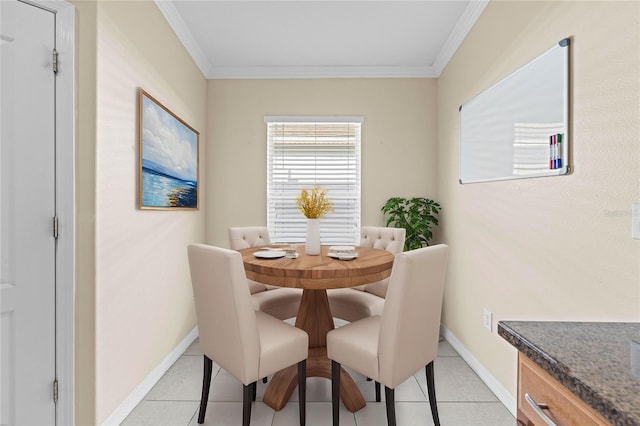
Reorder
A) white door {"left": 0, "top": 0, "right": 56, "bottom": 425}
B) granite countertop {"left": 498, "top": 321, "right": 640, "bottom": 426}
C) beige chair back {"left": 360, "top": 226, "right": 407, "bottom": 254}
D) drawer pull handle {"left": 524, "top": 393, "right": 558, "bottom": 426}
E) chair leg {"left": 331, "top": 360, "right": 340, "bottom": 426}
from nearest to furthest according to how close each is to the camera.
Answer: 1. granite countertop {"left": 498, "top": 321, "right": 640, "bottom": 426}
2. drawer pull handle {"left": 524, "top": 393, "right": 558, "bottom": 426}
3. white door {"left": 0, "top": 0, "right": 56, "bottom": 425}
4. chair leg {"left": 331, "top": 360, "right": 340, "bottom": 426}
5. beige chair back {"left": 360, "top": 226, "right": 407, "bottom": 254}

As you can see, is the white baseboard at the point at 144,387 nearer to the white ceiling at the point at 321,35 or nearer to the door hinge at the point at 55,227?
the door hinge at the point at 55,227

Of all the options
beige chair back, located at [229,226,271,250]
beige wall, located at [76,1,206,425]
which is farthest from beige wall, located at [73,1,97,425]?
beige chair back, located at [229,226,271,250]

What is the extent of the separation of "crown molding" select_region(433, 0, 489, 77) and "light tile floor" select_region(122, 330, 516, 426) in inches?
107

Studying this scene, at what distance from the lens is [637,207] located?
114 centimetres

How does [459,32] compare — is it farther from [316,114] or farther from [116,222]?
[116,222]

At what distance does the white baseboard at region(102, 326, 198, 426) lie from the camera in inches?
70.6

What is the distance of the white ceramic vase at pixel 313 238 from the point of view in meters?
2.27

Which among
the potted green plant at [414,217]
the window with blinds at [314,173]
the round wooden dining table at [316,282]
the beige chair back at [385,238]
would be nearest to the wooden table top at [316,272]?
the round wooden dining table at [316,282]

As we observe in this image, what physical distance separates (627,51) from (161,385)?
3098 millimetres

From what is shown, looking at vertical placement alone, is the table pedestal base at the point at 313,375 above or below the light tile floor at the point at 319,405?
above

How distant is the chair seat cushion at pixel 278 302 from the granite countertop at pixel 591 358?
1.81 meters

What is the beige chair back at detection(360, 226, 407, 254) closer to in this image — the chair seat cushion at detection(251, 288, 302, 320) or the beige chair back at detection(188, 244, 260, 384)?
the chair seat cushion at detection(251, 288, 302, 320)

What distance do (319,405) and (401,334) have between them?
92 cm

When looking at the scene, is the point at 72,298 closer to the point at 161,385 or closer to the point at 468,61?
the point at 161,385
